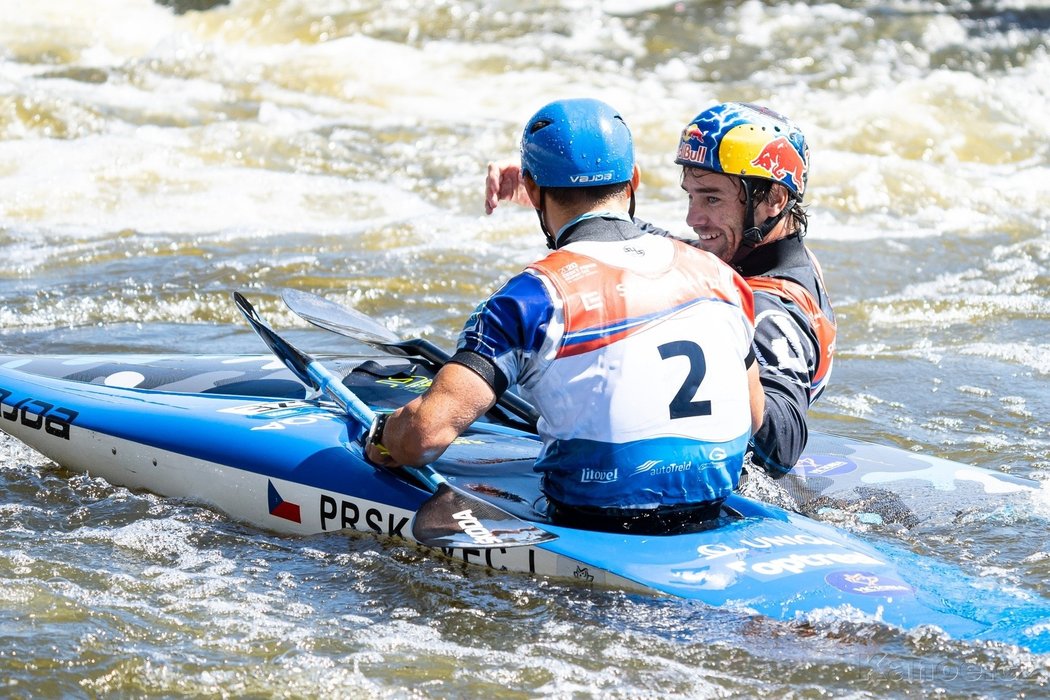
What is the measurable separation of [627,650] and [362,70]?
11.1 metres

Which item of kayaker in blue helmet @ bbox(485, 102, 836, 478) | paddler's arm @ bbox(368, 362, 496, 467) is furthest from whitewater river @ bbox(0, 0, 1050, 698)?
kayaker in blue helmet @ bbox(485, 102, 836, 478)

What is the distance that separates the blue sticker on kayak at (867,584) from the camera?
10.5 ft

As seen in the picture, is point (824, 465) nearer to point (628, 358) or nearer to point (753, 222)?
point (753, 222)

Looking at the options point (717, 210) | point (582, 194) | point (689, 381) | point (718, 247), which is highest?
point (582, 194)

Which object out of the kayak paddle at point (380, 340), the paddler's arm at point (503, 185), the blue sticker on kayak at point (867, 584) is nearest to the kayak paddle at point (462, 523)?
the kayak paddle at point (380, 340)

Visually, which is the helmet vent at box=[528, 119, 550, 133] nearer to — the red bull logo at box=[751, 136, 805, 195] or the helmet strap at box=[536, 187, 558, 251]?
the helmet strap at box=[536, 187, 558, 251]

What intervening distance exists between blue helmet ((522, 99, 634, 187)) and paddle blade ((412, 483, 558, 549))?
35.1 inches

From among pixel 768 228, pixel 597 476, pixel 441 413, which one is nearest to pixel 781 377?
pixel 768 228

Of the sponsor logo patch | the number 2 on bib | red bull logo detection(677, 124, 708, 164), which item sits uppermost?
red bull logo detection(677, 124, 708, 164)

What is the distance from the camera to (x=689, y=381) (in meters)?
3.11

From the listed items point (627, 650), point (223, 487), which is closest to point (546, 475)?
point (627, 650)

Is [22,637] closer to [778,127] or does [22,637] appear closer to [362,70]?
[778,127]

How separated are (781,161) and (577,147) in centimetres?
121

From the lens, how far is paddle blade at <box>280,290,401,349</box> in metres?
4.29
